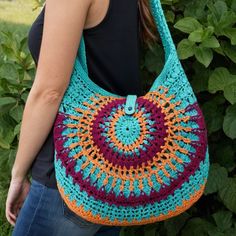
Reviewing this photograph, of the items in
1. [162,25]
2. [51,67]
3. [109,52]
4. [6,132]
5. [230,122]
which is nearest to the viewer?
[51,67]

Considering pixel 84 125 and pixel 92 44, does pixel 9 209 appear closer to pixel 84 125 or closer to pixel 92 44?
pixel 84 125

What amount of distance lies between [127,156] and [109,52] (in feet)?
0.99

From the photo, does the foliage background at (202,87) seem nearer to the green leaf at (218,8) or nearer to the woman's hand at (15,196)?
the green leaf at (218,8)

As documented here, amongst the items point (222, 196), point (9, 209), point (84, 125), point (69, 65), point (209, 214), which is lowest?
point (209, 214)

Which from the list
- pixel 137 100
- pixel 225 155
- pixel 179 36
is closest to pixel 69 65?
pixel 137 100

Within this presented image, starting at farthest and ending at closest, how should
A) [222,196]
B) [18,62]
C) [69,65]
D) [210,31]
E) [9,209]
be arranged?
[18,62], [222,196], [210,31], [9,209], [69,65]

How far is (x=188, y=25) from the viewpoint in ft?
6.54

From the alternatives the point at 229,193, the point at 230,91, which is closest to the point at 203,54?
the point at 230,91

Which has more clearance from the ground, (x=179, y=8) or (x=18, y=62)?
(x=179, y=8)

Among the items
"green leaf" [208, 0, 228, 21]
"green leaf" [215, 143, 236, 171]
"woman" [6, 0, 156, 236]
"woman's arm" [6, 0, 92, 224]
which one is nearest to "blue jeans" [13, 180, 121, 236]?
"woman" [6, 0, 156, 236]

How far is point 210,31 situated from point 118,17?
50 cm

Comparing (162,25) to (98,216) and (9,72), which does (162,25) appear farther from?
(9,72)

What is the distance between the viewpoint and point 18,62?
7.92ft

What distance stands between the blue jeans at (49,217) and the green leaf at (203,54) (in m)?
0.69
